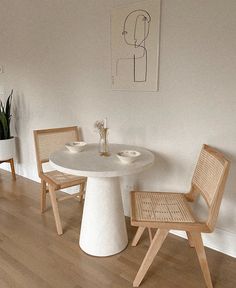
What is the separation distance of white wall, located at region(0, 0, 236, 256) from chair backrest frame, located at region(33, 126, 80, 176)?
0.14 meters

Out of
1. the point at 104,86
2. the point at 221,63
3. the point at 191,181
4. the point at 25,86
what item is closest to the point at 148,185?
the point at 191,181

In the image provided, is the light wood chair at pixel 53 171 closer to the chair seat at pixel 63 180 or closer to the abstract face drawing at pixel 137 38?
the chair seat at pixel 63 180

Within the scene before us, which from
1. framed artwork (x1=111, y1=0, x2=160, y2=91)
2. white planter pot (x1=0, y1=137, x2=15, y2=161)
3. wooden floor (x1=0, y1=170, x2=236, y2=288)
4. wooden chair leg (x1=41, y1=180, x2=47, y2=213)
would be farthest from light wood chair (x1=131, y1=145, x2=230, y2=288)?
white planter pot (x1=0, y1=137, x2=15, y2=161)

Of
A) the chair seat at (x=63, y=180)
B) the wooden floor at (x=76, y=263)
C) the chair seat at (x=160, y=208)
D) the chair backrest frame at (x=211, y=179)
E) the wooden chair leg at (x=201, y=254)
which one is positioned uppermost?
the chair backrest frame at (x=211, y=179)

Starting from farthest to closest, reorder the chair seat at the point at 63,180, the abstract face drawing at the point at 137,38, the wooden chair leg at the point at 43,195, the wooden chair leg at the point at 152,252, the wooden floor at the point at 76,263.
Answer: the wooden chair leg at the point at 43,195, the chair seat at the point at 63,180, the abstract face drawing at the point at 137,38, the wooden floor at the point at 76,263, the wooden chair leg at the point at 152,252

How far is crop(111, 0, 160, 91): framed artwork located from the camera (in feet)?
6.55

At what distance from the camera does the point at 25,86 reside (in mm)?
3148

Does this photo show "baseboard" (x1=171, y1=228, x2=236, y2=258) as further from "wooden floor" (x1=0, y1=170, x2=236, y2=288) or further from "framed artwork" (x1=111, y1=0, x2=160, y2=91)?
"framed artwork" (x1=111, y1=0, x2=160, y2=91)

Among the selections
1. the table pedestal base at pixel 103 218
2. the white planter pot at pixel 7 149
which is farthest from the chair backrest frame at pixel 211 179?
the white planter pot at pixel 7 149

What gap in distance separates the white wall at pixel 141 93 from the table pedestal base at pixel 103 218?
0.53m

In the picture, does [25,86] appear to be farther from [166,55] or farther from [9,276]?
[9,276]

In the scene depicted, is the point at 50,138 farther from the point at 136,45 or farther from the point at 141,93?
the point at 136,45

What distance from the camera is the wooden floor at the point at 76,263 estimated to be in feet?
5.42

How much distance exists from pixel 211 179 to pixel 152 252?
580 mm
